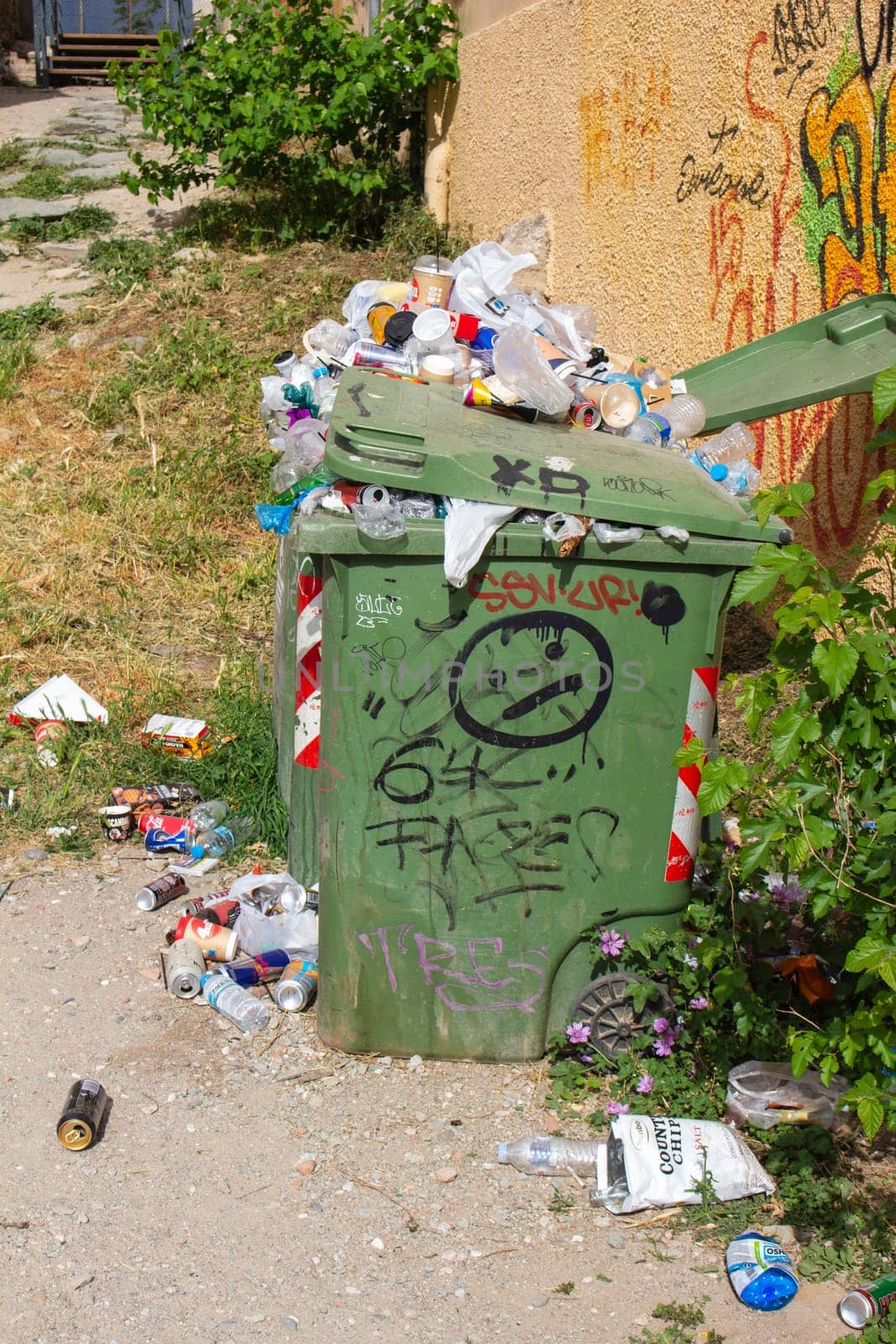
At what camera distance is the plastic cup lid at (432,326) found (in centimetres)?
343

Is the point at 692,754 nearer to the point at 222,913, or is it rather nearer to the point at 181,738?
the point at 222,913

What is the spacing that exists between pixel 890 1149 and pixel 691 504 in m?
1.50

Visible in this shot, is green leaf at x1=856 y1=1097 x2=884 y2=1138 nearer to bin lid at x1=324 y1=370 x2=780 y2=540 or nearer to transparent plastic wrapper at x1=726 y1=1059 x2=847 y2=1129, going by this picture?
transparent plastic wrapper at x1=726 y1=1059 x2=847 y2=1129

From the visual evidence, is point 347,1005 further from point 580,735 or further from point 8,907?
point 8,907

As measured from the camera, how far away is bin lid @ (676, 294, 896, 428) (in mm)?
3490

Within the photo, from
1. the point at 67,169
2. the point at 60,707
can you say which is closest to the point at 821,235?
the point at 60,707

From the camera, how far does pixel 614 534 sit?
2.60 m

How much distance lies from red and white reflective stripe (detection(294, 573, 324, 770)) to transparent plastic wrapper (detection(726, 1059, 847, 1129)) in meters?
1.36

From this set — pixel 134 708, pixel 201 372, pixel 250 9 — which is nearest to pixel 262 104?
pixel 250 9

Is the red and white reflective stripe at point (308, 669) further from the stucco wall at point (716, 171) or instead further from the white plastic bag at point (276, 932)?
the stucco wall at point (716, 171)

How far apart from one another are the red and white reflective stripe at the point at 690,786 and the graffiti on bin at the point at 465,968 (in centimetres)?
38

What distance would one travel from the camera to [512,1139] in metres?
2.76

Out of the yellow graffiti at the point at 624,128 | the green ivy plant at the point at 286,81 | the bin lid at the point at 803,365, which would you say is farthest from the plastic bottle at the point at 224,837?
the green ivy plant at the point at 286,81

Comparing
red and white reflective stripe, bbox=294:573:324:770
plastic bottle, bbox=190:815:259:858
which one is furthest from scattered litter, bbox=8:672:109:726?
red and white reflective stripe, bbox=294:573:324:770
